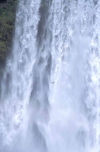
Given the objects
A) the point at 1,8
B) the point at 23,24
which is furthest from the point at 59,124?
the point at 1,8

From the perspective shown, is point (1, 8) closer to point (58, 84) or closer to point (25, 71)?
point (25, 71)

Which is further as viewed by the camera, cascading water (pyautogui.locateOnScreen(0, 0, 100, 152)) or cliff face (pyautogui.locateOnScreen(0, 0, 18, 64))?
cliff face (pyautogui.locateOnScreen(0, 0, 18, 64))

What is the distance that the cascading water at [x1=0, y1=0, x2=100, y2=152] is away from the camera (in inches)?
255

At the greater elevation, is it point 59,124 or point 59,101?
point 59,101

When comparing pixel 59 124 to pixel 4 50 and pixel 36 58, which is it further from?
pixel 4 50

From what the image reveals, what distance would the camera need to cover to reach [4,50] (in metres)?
6.85

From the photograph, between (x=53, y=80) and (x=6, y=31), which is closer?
(x=53, y=80)

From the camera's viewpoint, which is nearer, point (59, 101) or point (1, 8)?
point (59, 101)

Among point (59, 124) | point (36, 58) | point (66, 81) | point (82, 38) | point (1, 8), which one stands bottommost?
point (59, 124)

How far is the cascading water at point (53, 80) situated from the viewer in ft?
21.2

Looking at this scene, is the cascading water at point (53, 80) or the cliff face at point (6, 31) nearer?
the cascading water at point (53, 80)

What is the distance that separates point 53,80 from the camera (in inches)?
260

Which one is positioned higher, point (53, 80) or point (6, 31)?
point (6, 31)

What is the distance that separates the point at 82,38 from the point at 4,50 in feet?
→ 5.73
